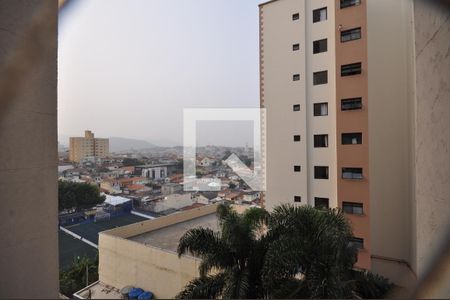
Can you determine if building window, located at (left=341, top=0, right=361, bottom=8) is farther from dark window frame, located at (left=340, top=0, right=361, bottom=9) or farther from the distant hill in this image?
the distant hill

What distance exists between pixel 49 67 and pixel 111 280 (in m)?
5.24

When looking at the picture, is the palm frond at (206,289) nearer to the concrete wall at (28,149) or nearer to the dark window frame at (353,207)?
the concrete wall at (28,149)

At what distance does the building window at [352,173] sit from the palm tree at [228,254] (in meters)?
3.61

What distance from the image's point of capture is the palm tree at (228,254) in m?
2.65

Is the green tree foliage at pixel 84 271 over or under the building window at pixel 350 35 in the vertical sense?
under

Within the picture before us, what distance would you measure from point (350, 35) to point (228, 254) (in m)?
5.41

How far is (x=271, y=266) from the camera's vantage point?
2268 mm

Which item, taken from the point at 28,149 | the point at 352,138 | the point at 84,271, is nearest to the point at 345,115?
the point at 352,138

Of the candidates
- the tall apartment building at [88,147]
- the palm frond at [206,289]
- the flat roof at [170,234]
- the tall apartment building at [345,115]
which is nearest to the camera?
the tall apartment building at [88,147]

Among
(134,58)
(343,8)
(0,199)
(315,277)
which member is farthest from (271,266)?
(343,8)

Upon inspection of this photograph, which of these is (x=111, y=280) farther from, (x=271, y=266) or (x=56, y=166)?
(x=56, y=166)

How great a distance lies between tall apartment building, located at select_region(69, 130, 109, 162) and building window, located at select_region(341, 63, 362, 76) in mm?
5361

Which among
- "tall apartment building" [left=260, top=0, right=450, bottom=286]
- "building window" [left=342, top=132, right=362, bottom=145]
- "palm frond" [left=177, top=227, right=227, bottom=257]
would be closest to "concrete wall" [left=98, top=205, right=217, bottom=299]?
"palm frond" [left=177, top=227, right=227, bottom=257]

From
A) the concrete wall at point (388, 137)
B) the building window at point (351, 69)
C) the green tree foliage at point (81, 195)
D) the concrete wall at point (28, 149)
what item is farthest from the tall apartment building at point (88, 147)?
the building window at point (351, 69)
